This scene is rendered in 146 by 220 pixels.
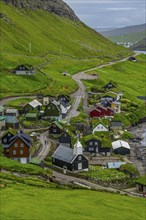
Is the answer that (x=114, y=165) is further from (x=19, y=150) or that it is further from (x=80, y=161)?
(x=19, y=150)

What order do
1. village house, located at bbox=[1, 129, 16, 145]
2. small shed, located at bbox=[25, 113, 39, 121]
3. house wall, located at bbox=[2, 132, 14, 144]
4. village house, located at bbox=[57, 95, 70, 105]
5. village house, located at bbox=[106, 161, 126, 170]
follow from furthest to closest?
village house, located at bbox=[57, 95, 70, 105] < small shed, located at bbox=[25, 113, 39, 121] < house wall, located at bbox=[2, 132, 14, 144] < village house, located at bbox=[1, 129, 16, 145] < village house, located at bbox=[106, 161, 126, 170]

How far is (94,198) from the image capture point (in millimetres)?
62781

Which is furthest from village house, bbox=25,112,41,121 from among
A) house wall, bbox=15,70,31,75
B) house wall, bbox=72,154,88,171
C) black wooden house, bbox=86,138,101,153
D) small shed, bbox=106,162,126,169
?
house wall, bbox=15,70,31,75

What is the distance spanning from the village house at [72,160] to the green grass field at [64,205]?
2018cm

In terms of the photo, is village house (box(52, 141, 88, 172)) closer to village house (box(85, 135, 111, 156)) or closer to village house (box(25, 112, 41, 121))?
village house (box(85, 135, 111, 156))

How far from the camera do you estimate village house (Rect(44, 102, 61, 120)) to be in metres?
129

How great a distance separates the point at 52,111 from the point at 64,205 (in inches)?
2985

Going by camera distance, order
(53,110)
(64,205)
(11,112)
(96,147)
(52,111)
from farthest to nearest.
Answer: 1. (52,111)
2. (53,110)
3. (11,112)
4. (96,147)
5. (64,205)

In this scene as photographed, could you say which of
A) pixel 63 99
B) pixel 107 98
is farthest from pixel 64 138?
pixel 107 98

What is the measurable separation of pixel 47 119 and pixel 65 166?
40.6 metres

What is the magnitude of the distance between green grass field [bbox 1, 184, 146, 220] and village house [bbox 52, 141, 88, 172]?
66.2ft

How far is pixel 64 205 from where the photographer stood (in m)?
54.5

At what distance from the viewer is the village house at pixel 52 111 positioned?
422 feet

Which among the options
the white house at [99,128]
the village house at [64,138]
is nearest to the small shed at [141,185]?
the village house at [64,138]
